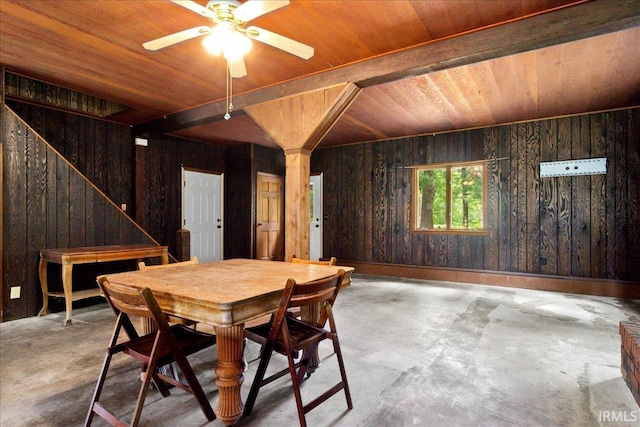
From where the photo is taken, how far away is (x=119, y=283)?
1951mm

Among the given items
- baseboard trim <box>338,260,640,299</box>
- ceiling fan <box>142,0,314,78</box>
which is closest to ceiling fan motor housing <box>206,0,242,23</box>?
ceiling fan <box>142,0,314,78</box>

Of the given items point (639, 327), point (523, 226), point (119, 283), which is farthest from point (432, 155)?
point (119, 283)

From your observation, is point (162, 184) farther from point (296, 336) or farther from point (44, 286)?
point (296, 336)

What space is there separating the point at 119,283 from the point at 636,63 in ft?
16.1

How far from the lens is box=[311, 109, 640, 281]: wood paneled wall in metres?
4.75

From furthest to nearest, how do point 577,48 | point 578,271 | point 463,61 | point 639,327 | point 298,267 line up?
point 578,271, point 577,48, point 463,61, point 298,267, point 639,327

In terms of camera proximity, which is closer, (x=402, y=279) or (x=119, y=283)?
(x=119, y=283)

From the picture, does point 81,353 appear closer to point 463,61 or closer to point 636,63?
point 463,61

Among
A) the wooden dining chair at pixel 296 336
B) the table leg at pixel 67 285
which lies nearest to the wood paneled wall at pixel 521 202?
the wooden dining chair at pixel 296 336

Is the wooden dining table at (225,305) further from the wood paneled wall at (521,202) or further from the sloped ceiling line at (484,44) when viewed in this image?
the wood paneled wall at (521,202)

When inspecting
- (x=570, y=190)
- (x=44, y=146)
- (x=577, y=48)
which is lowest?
(x=570, y=190)

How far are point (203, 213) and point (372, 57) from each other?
4.68 m

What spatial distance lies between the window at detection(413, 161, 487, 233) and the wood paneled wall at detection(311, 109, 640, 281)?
146 mm

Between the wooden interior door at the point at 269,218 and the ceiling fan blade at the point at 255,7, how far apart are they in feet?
16.4
